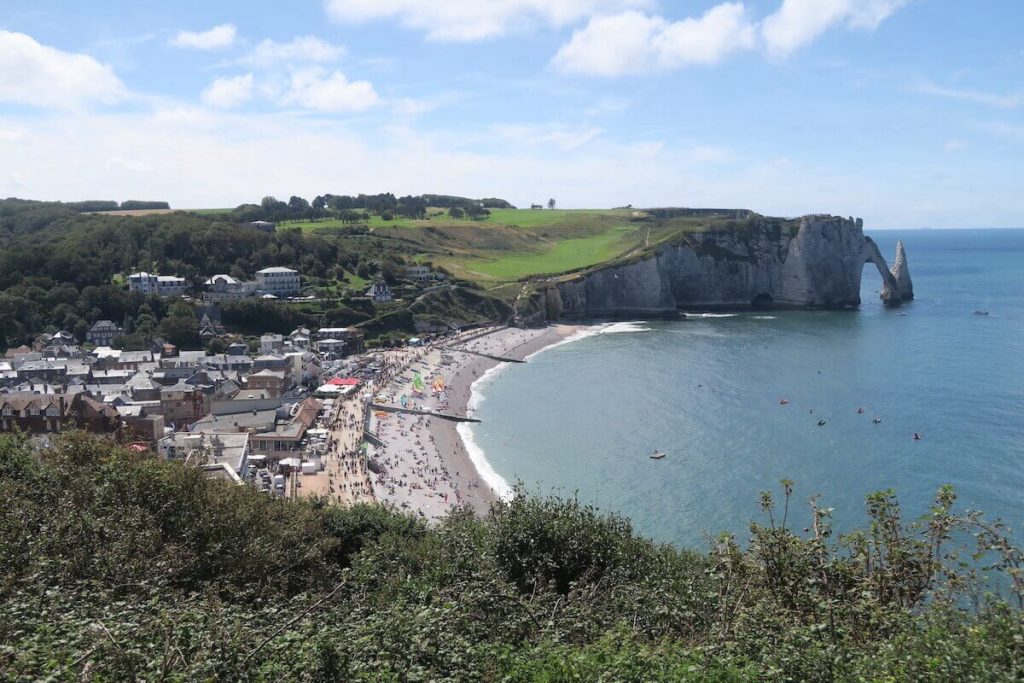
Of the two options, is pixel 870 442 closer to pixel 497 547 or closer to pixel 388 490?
pixel 388 490

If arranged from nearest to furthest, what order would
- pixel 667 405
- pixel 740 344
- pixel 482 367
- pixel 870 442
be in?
1. pixel 870 442
2. pixel 667 405
3. pixel 482 367
4. pixel 740 344

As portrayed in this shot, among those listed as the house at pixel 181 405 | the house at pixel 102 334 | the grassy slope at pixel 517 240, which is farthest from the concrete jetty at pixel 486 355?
the house at pixel 181 405

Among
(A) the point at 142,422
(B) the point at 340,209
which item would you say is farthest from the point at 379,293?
(B) the point at 340,209

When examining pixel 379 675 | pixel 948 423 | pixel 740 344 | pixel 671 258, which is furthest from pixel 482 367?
pixel 379 675

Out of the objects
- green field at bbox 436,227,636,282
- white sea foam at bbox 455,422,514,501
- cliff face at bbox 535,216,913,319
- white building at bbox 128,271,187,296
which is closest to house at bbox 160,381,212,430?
white sea foam at bbox 455,422,514,501

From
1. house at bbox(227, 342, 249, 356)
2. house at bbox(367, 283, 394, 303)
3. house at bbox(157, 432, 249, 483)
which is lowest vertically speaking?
house at bbox(157, 432, 249, 483)

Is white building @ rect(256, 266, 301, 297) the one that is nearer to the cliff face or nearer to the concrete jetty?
the concrete jetty
